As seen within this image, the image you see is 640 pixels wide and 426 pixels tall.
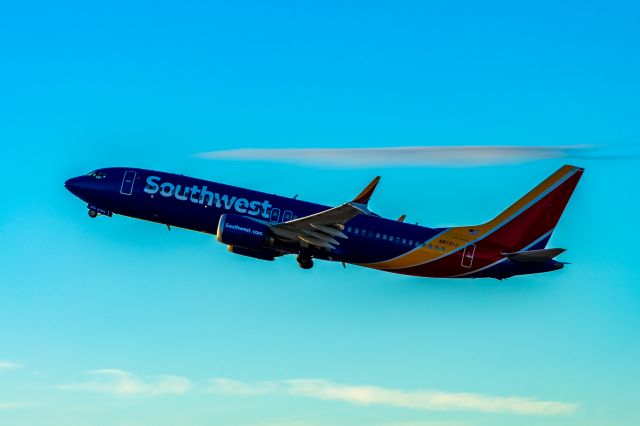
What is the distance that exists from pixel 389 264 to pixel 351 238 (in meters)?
3.71

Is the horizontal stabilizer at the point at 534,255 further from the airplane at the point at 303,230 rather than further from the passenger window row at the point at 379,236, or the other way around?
the passenger window row at the point at 379,236

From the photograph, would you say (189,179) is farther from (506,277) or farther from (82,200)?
(506,277)

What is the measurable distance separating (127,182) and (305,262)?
14605 mm

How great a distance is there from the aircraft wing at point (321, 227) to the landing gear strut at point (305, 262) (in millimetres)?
1203

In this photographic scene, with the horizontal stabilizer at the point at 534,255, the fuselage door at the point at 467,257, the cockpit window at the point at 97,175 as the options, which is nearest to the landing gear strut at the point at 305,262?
the fuselage door at the point at 467,257

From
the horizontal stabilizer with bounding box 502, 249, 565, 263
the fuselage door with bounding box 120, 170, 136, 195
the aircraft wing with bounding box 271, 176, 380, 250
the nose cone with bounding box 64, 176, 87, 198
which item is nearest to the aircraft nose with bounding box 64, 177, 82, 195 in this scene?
the nose cone with bounding box 64, 176, 87, 198

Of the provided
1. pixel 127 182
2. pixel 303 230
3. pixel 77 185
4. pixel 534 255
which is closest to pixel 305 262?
pixel 303 230

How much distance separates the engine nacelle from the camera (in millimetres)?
84875

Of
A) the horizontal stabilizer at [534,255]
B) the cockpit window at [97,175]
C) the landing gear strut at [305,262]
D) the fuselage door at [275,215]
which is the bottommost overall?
the landing gear strut at [305,262]

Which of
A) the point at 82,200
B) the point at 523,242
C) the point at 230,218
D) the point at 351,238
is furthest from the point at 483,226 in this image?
the point at 82,200

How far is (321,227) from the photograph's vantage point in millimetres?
85750

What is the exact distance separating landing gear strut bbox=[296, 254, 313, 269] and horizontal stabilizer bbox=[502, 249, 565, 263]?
14.7 m

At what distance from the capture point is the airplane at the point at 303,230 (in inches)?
3391

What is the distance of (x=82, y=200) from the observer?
91.4 metres
